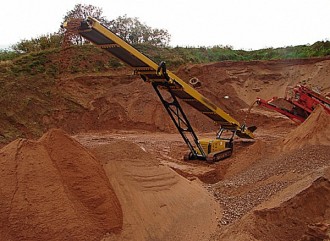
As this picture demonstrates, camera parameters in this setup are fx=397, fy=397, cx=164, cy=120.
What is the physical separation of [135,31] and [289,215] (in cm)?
2600

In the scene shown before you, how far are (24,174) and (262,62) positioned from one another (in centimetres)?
2058

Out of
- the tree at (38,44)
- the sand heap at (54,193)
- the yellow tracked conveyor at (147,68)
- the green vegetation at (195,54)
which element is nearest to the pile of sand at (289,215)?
the sand heap at (54,193)

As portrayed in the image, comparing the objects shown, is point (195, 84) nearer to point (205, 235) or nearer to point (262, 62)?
point (262, 62)

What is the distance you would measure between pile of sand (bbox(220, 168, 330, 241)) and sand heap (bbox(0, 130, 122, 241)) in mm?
1885

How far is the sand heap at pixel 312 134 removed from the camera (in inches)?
412

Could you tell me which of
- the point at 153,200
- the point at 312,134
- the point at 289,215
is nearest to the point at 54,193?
the point at 153,200

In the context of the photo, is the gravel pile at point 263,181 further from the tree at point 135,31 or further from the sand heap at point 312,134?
the tree at point 135,31

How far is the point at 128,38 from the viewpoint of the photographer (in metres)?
30.0

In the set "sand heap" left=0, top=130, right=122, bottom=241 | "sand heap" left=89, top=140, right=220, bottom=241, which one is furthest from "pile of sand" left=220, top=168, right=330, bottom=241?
"sand heap" left=0, top=130, right=122, bottom=241

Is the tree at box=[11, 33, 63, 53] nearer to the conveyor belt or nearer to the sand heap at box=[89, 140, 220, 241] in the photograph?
the conveyor belt

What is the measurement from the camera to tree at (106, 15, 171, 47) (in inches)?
1184

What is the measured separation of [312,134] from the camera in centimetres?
1079

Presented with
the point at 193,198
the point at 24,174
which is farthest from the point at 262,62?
the point at 24,174

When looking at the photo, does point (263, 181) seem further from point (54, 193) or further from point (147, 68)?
point (54, 193)
